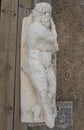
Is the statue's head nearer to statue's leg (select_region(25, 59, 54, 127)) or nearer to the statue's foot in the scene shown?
statue's leg (select_region(25, 59, 54, 127))

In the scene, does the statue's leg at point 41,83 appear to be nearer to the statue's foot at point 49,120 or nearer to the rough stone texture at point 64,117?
the statue's foot at point 49,120

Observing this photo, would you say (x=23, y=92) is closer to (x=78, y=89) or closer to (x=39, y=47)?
(x=39, y=47)

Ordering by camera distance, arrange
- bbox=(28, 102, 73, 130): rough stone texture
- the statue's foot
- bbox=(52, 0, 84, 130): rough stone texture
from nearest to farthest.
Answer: the statue's foot, bbox=(28, 102, 73, 130): rough stone texture, bbox=(52, 0, 84, 130): rough stone texture

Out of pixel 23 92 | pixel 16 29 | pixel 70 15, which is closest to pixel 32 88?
pixel 23 92

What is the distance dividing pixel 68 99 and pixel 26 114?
2.01 ft

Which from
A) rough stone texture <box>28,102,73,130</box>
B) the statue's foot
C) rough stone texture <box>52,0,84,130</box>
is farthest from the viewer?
rough stone texture <box>52,0,84,130</box>

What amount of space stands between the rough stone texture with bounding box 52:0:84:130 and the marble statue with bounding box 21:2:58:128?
50cm

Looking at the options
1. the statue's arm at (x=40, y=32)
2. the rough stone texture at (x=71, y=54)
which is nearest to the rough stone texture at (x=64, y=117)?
the rough stone texture at (x=71, y=54)

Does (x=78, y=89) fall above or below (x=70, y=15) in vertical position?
below

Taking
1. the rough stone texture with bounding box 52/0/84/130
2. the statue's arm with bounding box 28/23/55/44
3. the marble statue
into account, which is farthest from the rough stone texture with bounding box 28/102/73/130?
the statue's arm with bounding box 28/23/55/44

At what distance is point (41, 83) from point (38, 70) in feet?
0.28

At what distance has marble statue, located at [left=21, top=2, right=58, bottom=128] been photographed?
212 centimetres

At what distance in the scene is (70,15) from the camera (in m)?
2.80

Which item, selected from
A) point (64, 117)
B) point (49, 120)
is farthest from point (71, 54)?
point (49, 120)
